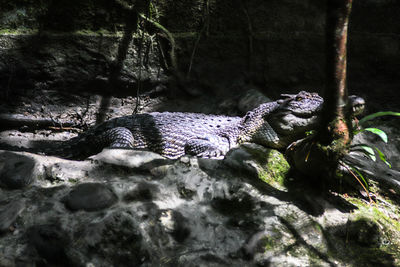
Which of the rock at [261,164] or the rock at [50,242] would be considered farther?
the rock at [261,164]

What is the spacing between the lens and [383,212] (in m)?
2.71

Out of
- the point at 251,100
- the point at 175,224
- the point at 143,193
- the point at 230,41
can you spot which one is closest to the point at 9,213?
the point at 143,193

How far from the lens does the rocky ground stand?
6.07ft

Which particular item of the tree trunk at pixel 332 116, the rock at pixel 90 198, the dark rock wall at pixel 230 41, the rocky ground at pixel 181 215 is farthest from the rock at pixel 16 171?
the dark rock wall at pixel 230 41

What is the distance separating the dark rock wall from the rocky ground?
3298 millimetres

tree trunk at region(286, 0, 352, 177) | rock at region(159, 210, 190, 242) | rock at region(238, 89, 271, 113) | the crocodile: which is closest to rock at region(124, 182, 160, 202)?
rock at region(159, 210, 190, 242)

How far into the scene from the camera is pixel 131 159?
2586mm

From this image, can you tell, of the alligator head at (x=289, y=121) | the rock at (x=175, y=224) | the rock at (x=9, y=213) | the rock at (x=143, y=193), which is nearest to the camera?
the rock at (x=9, y=213)

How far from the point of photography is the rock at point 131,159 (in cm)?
252

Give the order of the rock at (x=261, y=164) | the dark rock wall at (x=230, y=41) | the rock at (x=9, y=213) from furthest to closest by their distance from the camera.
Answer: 1. the dark rock wall at (x=230, y=41)
2. the rock at (x=261, y=164)
3. the rock at (x=9, y=213)

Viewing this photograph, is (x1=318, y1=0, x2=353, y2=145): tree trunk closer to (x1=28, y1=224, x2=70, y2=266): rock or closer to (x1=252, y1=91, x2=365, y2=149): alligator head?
(x1=252, y1=91, x2=365, y2=149): alligator head

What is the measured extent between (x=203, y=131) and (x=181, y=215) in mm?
2422

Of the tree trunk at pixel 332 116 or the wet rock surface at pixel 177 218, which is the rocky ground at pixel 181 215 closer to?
the wet rock surface at pixel 177 218

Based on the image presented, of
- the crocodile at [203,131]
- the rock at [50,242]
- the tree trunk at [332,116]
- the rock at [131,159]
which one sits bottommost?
the crocodile at [203,131]
